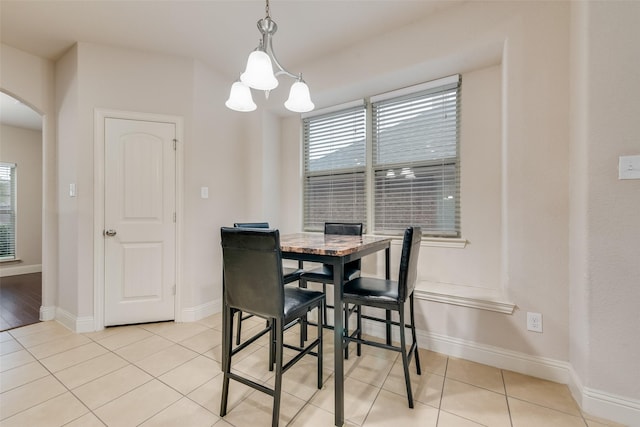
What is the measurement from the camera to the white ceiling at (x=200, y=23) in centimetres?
211

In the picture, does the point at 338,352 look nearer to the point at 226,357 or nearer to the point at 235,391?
the point at 226,357

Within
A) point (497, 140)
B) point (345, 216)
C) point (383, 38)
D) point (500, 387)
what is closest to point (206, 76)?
point (383, 38)

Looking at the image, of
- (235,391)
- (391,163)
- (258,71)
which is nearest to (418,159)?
(391,163)

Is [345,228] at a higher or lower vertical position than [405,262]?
higher

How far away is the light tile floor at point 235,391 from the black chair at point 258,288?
30 cm

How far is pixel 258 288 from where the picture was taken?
1.38 meters

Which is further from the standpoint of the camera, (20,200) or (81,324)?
(20,200)

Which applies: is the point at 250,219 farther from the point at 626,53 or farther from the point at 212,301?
the point at 626,53

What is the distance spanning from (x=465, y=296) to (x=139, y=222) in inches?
119

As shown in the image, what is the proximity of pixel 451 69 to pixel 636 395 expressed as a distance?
7.91 feet

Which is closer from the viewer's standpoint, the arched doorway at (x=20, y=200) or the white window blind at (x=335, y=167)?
the white window blind at (x=335, y=167)

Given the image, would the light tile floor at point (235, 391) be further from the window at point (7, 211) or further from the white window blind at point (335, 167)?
the window at point (7, 211)

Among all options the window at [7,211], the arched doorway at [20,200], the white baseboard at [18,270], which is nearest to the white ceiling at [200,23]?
the arched doorway at [20,200]

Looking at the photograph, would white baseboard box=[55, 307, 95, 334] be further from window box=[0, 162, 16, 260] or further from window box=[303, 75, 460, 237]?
window box=[0, 162, 16, 260]
